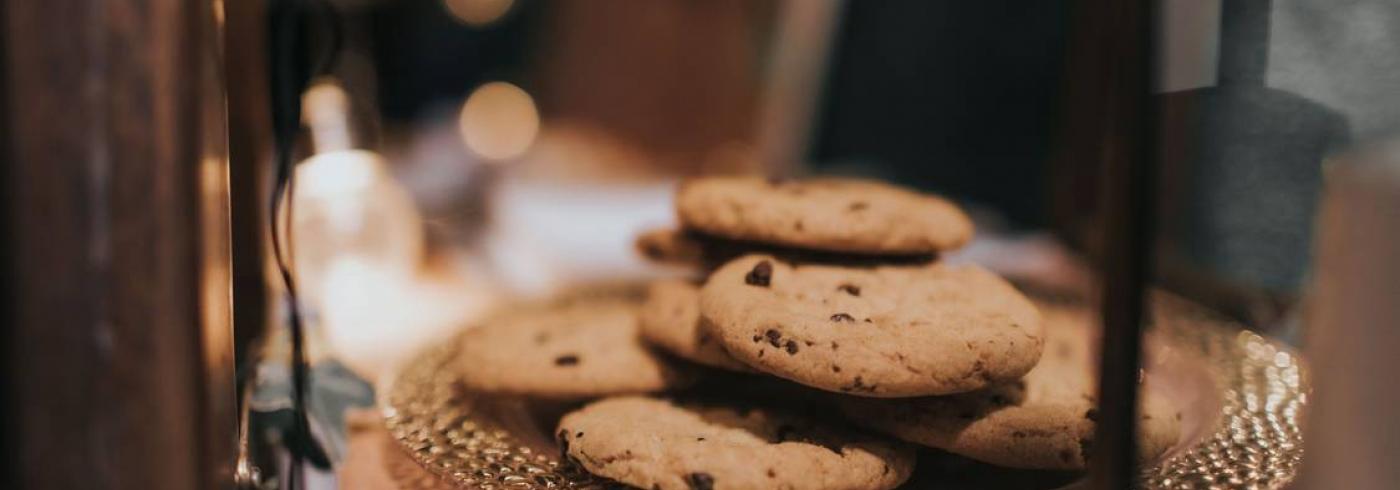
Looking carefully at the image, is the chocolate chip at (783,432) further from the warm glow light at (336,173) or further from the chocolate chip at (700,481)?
the warm glow light at (336,173)

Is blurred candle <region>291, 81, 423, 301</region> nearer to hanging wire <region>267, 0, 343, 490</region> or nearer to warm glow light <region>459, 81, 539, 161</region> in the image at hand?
hanging wire <region>267, 0, 343, 490</region>

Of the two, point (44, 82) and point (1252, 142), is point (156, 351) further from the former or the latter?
point (1252, 142)

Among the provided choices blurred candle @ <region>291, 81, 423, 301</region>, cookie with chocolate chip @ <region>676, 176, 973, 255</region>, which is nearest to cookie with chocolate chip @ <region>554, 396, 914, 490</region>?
cookie with chocolate chip @ <region>676, 176, 973, 255</region>

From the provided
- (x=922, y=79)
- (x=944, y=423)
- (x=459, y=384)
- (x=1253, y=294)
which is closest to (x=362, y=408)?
(x=459, y=384)

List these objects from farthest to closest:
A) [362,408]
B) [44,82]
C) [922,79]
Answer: [922,79] < [362,408] < [44,82]

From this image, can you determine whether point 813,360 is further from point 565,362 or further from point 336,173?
point 336,173

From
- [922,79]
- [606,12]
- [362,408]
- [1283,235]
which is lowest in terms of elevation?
[362,408]

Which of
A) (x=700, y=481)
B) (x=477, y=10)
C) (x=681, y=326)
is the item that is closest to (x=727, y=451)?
Result: (x=700, y=481)
